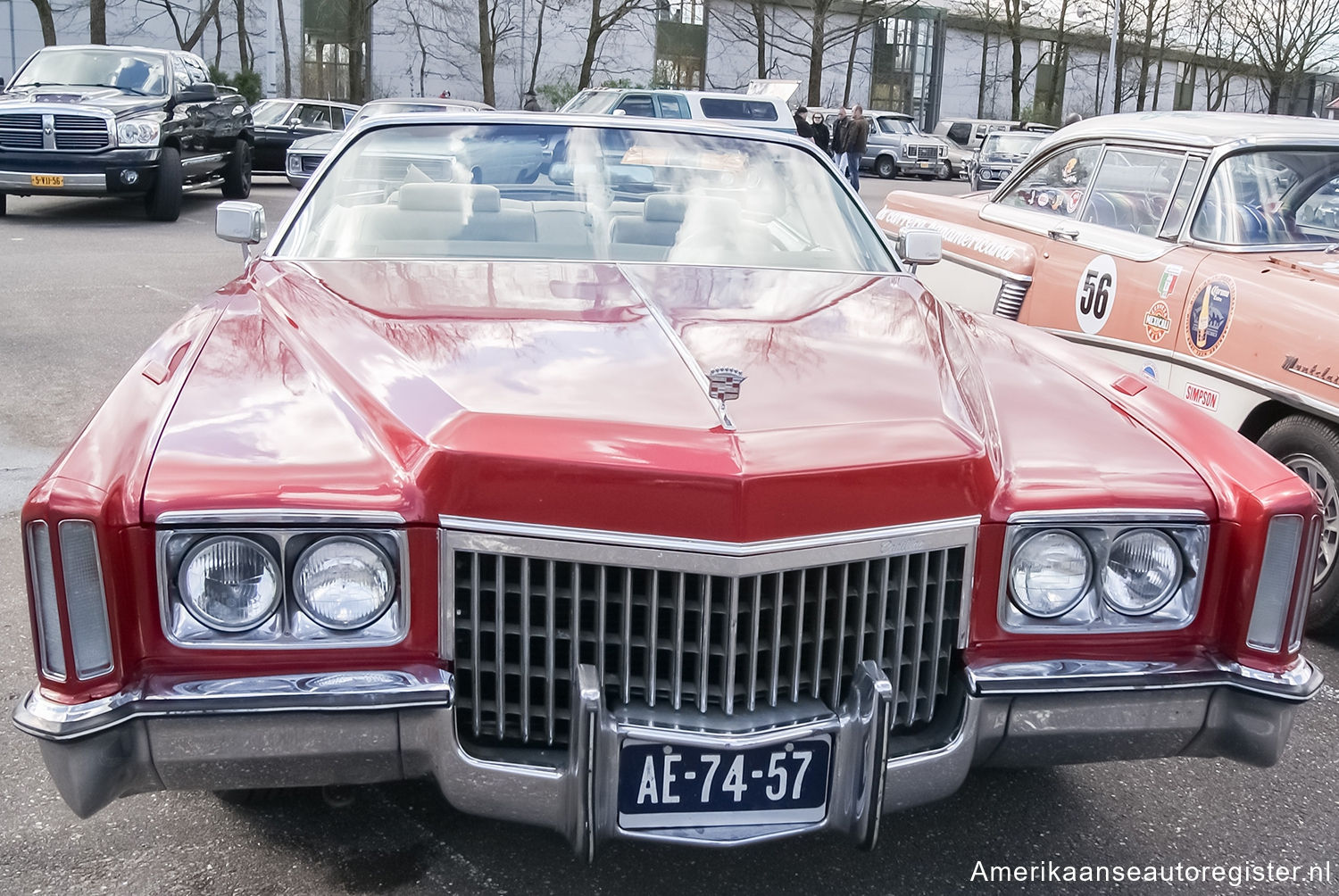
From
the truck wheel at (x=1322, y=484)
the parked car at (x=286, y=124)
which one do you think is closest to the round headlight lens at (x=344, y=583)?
the truck wheel at (x=1322, y=484)

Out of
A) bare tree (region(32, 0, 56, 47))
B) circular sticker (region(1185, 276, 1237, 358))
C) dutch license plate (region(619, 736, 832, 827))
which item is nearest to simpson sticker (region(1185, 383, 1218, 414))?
circular sticker (region(1185, 276, 1237, 358))

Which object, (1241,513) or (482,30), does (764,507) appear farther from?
(482,30)

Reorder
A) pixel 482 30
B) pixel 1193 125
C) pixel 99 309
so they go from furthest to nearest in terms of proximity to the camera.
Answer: pixel 482 30, pixel 99 309, pixel 1193 125

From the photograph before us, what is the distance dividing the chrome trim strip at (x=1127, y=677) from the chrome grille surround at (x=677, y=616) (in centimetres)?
15

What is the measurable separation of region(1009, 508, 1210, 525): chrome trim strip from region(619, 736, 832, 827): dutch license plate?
54cm

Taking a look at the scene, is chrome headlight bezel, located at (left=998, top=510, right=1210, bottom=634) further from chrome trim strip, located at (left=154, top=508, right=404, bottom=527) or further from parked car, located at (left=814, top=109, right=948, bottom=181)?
parked car, located at (left=814, top=109, right=948, bottom=181)

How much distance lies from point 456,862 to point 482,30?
34241mm

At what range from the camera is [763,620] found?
6.98ft

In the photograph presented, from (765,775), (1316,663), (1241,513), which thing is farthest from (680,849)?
(1316,663)

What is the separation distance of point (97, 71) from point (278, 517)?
45.1ft

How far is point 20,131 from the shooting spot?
492 inches

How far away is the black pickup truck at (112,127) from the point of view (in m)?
12.6

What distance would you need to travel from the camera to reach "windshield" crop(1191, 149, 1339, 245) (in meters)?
4.88

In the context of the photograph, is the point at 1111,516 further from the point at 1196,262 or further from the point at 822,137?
the point at 822,137
